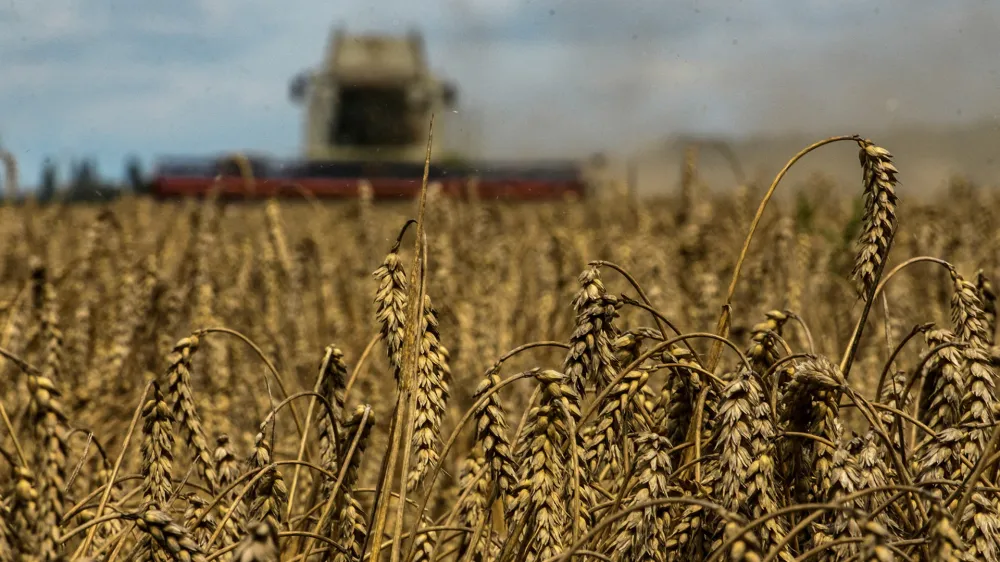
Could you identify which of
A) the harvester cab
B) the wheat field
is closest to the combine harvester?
the harvester cab

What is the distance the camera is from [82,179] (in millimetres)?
7977

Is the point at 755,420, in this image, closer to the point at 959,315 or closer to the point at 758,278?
the point at 959,315

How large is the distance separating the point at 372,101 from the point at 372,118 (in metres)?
0.97

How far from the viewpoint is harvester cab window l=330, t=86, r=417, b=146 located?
17.1 meters

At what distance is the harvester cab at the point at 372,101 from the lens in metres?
16.5

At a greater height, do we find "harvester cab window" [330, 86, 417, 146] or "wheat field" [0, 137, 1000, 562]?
"harvester cab window" [330, 86, 417, 146]

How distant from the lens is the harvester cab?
650 inches

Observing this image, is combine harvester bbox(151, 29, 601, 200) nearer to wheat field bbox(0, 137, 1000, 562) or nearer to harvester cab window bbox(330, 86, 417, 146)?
harvester cab window bbox(330, 86, 417, 146)

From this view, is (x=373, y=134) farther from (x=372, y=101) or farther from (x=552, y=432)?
(x=552, y=432)

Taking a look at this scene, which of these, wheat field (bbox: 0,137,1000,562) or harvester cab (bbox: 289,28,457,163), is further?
harvester cab (bbox: 289,28,457,163)

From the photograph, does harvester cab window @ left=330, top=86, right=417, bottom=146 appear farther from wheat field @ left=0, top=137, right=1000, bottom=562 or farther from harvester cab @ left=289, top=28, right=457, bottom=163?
wheat field @ left=0, top=137, right=1000, bottom=562

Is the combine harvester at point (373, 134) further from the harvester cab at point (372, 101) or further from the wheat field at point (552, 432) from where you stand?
the wheat field at point (552, 432)

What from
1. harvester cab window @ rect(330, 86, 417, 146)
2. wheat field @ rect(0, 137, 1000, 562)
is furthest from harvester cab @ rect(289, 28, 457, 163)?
wheat field @ rect(0, 137, 1000, 562)

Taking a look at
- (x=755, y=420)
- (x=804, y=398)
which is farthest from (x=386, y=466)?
(x=804, y=398)
